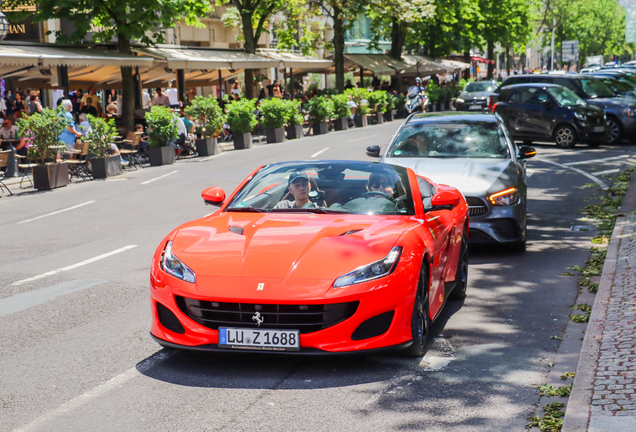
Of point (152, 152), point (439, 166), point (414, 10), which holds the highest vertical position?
point (414, 10)

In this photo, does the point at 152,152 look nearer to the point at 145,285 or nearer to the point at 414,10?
the point at 145,285

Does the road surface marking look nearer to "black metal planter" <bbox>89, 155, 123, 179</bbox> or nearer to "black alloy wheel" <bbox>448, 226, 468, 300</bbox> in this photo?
"black alloy wheel" <bbox>448, 226, 468, 300</bbox>

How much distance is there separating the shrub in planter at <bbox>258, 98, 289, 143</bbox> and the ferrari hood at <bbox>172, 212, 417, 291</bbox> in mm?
22808

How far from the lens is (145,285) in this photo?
8.35 meters

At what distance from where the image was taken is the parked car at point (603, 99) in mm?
23938

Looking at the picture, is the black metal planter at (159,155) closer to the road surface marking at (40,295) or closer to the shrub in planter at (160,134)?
the shrub in planter at (160,134)

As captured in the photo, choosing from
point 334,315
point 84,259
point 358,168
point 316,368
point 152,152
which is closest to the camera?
point 334,315

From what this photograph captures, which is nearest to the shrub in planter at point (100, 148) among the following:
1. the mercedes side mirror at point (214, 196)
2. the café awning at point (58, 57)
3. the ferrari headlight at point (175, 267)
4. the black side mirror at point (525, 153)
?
the café awning at point (58, 57)

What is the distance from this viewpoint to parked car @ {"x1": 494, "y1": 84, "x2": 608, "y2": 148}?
22844 mm

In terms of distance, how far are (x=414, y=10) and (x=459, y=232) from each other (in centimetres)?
3638

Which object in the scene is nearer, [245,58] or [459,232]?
[459,232]

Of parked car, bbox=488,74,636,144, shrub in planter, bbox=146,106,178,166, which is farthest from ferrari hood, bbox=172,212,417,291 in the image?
parked car, bbox=488,74,636,144

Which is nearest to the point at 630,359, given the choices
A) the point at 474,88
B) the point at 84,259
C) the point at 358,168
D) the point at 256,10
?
the point at 358,168

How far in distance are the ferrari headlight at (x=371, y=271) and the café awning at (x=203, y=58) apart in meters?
24.0
